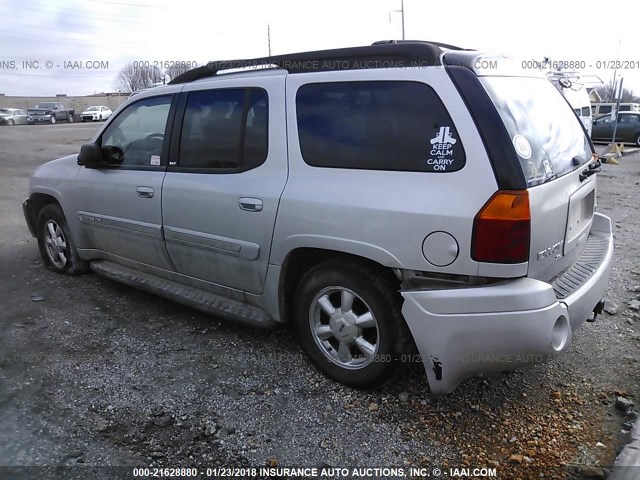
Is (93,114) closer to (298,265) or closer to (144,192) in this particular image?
(144,192)

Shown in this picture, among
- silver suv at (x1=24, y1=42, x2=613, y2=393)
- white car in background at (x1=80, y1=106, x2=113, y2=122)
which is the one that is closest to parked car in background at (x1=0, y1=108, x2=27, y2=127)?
white car in background at (x1=80, y1=106, x2=113, y2=122)

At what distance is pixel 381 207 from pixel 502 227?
0.61 meters

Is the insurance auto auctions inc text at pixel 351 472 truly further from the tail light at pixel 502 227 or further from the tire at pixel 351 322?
the tail light at pixel 502 227

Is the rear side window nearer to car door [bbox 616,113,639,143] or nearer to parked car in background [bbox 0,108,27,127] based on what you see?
car door [bbox 616,113,639,143]

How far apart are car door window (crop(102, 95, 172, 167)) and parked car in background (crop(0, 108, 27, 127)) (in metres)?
39.7

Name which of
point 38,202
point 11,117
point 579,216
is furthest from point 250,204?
point 11,117

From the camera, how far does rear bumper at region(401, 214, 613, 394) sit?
2.47m

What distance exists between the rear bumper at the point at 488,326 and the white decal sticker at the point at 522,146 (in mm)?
619

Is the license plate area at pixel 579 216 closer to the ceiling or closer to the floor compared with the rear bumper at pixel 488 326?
closer to the ceiling

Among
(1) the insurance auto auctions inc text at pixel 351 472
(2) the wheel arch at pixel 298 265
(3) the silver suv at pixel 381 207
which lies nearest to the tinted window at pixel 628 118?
(3) the silver suv at pixel 381 207

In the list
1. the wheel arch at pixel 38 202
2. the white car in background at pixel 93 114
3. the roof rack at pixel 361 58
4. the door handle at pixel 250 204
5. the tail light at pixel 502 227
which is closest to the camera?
the tail light at pixel 502 227

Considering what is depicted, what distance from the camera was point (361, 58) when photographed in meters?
2.94

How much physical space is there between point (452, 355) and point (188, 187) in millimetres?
2126

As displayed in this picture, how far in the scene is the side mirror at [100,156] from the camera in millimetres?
4301
